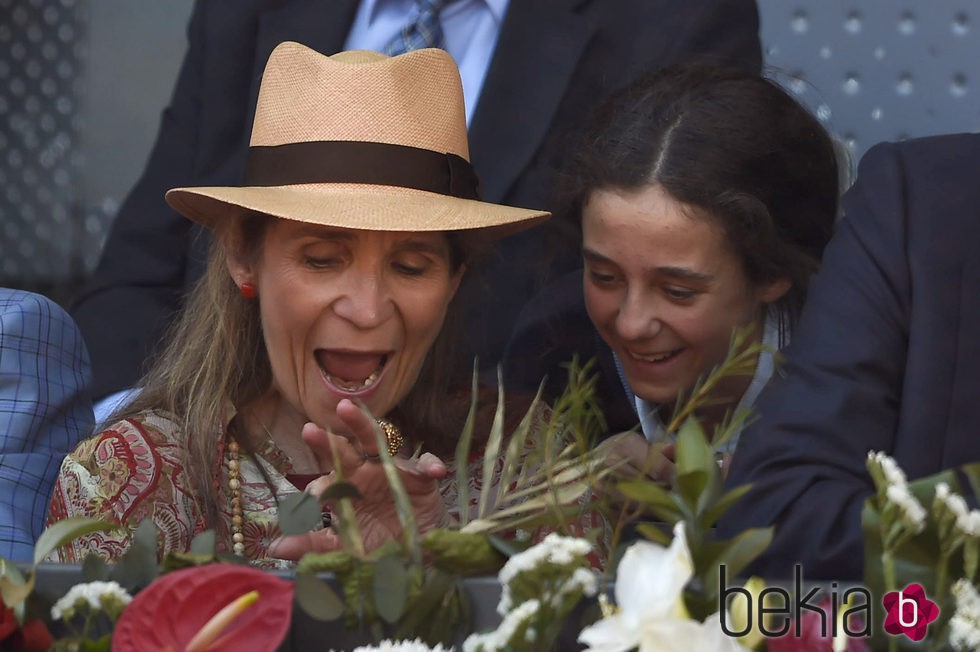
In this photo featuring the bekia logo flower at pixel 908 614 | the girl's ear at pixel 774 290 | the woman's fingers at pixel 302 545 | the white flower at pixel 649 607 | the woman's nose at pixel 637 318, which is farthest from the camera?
the girl's ear at pixel 774 290

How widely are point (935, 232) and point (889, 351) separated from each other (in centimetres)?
16

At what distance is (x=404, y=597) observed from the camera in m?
0.85

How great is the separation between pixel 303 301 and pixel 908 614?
1107 mm

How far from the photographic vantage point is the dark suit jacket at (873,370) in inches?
61.7

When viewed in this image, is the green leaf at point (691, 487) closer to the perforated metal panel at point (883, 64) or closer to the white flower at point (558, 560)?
the white flower at point (558, 560)

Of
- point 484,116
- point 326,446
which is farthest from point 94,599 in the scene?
point 484,116

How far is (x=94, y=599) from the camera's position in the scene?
0.83 meters

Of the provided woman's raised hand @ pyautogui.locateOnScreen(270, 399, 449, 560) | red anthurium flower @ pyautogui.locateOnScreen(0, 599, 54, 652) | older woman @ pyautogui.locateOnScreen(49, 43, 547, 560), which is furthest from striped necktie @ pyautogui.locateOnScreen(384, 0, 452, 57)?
red anthurium flower @ pyautogui.locateOnScreen(0, 599, 54, 652)

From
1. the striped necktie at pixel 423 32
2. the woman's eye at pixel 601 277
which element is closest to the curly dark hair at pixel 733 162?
the woman's eye at pixel 601 277

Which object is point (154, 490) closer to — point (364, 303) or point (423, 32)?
point (364, 303)

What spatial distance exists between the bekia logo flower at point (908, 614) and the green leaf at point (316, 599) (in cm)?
31

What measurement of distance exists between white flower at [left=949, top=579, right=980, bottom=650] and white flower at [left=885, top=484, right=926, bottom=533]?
4cm

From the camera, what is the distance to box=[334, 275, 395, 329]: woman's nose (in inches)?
69.7

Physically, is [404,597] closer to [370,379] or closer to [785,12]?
[370,379]
